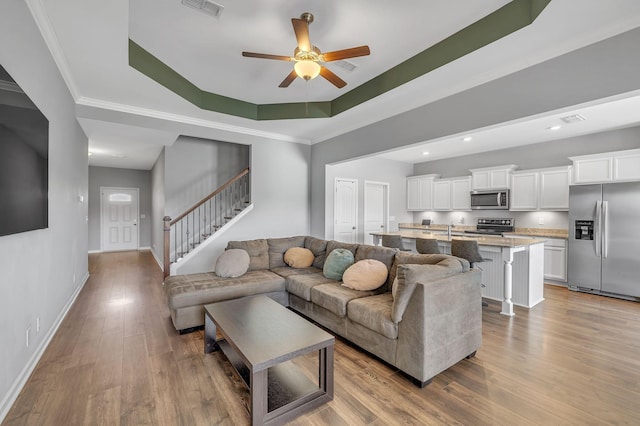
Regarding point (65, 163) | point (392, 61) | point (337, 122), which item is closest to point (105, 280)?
point (65, 163)

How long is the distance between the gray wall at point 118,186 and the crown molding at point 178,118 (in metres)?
5.44

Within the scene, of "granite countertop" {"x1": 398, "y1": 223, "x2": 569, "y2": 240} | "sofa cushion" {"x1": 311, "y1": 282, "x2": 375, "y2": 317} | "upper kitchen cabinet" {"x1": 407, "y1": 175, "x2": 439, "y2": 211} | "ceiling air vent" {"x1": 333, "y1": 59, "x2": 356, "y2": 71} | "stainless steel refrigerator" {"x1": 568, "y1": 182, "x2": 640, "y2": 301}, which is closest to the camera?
"sofa cushion" {"x1": 311, "y1": 282, "x2": 375, "y2": 317}

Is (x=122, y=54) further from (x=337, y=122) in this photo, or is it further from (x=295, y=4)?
(x=337, y=122)

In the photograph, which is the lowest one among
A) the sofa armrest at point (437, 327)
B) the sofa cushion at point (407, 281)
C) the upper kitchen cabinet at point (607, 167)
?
the sofa armrest at point (437, 327)

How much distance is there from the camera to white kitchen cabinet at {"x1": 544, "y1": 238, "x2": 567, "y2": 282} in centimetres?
507

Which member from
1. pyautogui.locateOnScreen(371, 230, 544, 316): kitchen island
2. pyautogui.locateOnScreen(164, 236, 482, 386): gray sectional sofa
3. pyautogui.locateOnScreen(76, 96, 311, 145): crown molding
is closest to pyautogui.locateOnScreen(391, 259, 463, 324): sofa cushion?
pyautogui.locateOnScreen(164, 236, 482, 386): gray sectional sofa

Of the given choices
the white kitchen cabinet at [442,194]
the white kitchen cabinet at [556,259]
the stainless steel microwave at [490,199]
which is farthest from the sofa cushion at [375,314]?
the white kitchen cabinet at [442,194]

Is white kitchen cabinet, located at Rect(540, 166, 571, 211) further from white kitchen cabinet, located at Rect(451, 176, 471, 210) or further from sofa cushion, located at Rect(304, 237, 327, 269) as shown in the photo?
sofa cushion, located at Rect(304, 237, 327, 269)

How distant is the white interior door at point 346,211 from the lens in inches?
253

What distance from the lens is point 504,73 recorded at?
120 inches

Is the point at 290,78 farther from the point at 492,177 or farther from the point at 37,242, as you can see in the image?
the point at 492,177

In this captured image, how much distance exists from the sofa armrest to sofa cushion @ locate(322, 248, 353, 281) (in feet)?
4.22

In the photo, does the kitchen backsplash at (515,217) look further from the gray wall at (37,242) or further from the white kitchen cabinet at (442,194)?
the gray wall at (37,242)

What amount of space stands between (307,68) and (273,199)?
11.3 feet
